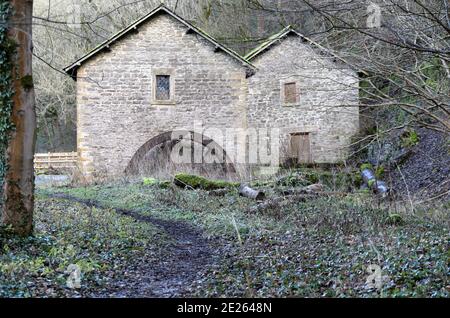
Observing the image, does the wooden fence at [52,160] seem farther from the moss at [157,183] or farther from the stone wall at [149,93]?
the moss at [157,183]

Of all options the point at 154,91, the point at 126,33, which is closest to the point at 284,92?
the point at 154,91

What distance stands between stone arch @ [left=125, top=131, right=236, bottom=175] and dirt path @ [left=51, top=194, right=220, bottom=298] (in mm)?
11381

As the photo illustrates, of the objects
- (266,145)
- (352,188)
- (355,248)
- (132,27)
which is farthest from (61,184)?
(355,248)

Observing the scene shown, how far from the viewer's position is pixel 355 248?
297 inches

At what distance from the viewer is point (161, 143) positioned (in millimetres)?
22891

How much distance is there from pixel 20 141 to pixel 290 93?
20.0 metres

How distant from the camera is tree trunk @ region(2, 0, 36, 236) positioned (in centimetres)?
770

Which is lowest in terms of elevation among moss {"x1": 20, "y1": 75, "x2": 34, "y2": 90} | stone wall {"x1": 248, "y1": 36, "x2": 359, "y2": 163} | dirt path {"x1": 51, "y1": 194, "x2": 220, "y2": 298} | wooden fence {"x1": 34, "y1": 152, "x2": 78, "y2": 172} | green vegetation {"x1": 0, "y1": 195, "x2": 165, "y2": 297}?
A: dirt path {"x1": 51, "y1": 194, "x2": 220, "y2": 298}

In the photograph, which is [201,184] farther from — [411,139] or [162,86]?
[411,139]

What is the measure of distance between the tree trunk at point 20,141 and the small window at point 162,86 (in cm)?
1480

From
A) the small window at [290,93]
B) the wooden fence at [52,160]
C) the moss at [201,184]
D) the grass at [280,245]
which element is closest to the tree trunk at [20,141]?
the grass at [280,245]

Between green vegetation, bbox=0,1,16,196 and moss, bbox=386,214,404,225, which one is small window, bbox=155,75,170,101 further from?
green vegetation, bbox=0,1,16,196

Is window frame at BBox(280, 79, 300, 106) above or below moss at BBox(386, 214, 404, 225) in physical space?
above

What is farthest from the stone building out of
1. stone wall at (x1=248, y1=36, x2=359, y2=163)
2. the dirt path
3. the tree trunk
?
the tree trunk
